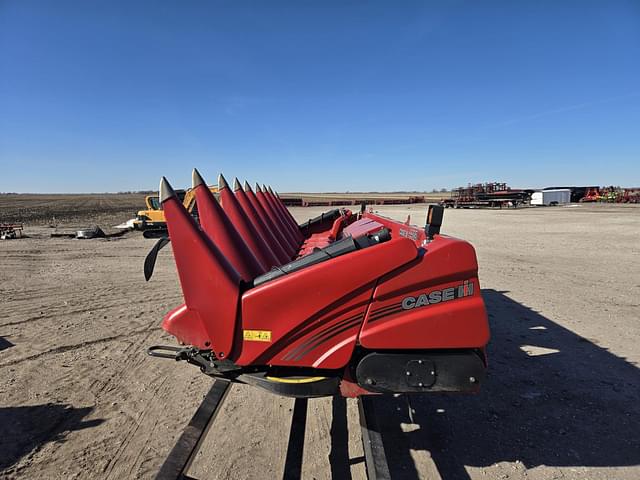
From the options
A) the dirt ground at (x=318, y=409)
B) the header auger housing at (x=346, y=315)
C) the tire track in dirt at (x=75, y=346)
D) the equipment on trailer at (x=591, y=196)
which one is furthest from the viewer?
the equipment on trailer at (x=591, y=196)

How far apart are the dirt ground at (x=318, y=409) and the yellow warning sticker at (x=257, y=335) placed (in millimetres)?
947

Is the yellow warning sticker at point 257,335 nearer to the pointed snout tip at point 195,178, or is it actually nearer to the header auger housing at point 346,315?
the header auger housing at point 346,315

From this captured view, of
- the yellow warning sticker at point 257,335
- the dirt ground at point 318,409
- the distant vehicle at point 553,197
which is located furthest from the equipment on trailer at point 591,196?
the yellow warning sticker at point 257,335

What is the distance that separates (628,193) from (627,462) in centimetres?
4255

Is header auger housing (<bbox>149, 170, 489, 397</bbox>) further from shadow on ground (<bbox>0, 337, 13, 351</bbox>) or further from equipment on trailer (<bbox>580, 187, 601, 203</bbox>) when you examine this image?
equipment on trailer (<bbox>580, 187, 601, 203</bbox>)

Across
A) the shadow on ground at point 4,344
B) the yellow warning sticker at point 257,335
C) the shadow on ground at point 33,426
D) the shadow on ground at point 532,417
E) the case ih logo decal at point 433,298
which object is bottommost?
the shadow on ground at point 532,417

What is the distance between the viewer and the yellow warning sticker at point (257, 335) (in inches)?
73.3

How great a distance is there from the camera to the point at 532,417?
2.70 meters

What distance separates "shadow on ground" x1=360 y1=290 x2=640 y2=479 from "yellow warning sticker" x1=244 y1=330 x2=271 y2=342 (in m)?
1.18

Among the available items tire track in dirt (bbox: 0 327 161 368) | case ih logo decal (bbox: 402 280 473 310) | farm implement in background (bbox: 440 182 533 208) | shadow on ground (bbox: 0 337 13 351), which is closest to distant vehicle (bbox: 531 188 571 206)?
farm implement in background (bbox: 440 182 533 208)

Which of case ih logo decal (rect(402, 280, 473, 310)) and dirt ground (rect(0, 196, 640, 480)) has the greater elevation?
case ih logo decal (rect(402, 280, 473, 310))

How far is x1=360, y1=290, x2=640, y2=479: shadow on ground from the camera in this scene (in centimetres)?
231

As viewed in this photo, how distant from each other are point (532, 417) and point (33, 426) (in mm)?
3636

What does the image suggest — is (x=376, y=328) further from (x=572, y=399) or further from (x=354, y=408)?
(x=572, y=399)
